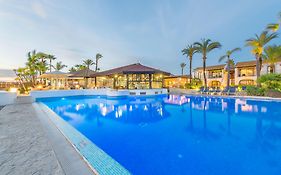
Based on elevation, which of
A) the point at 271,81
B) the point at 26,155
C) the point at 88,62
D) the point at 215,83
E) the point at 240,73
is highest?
the point at 88,62

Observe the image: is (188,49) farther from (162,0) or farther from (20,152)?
(20,152)

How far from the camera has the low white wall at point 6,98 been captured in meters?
10.8

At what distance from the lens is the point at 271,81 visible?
16.4 metres

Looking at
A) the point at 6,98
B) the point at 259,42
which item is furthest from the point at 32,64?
the point at 259,42

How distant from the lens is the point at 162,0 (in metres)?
25.2

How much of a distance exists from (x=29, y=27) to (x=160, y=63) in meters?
66.4

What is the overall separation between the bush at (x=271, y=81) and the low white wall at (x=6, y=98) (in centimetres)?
2568

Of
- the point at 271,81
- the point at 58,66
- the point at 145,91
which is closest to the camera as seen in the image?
the point at 271,81

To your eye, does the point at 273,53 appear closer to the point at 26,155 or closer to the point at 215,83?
the point at 215,83

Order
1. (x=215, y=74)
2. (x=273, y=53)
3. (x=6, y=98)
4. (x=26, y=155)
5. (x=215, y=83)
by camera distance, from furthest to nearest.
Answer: (x=215, y=83) → (x=215, y=74) → (x=273, y=53) → (x=6, y=98) → (x=26, y=155)

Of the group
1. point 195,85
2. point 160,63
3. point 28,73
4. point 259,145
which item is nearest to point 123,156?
point 259,145

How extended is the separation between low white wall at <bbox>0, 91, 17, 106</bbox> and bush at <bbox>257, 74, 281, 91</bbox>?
1011 inches

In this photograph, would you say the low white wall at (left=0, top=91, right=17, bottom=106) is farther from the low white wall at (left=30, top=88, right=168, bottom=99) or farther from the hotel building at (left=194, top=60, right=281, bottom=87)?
the hotel building at (left=194, top=60, right=281, bottom=87)

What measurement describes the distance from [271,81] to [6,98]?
26.2m
